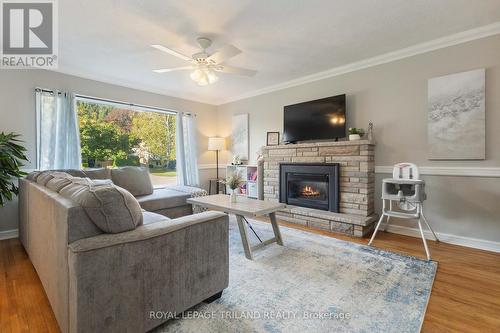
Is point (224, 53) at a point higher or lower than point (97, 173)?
higher

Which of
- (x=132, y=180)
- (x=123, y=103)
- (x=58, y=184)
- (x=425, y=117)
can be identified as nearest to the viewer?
(x=58, y=184)

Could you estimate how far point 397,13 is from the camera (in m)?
2.23

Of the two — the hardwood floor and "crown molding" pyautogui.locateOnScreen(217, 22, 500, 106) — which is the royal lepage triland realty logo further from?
"crown molding" pyautogui.locateOnScreen(217, 22, 500, 106)

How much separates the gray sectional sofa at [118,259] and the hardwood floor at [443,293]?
24 centimetres

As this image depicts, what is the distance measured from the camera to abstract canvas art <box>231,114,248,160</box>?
505cm

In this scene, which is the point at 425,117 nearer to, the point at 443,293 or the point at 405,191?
the point at 405,191

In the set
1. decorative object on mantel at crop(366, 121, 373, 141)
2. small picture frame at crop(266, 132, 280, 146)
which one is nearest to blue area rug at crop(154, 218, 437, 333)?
decorative object on mantel at crop(366, 121, 373, 141)

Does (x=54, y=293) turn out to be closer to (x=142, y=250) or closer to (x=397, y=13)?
(x=142, y=250)

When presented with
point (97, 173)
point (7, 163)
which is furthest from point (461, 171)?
point (7, 163)

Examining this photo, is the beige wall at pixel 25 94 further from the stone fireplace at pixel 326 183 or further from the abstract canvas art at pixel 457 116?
the abstract canvas art at pixel 457 116

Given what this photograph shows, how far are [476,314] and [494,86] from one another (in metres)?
2.37

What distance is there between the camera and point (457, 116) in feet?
8.87

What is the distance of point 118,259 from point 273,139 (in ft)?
12.0

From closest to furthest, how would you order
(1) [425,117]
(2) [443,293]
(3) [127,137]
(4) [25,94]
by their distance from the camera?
(2) [443,293] < (1) [425,117] < (4) [25,94] < (3) [127,137]
